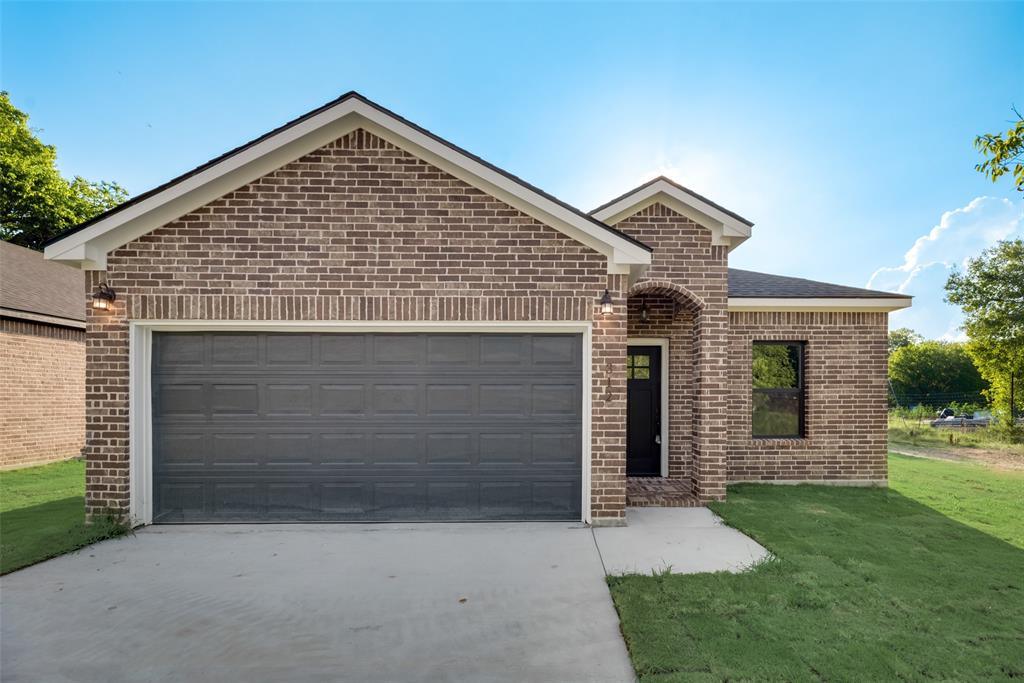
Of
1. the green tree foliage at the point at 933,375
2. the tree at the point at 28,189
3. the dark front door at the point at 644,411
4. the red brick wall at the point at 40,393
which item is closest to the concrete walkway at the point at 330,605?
the dark front door at the point at 644,411

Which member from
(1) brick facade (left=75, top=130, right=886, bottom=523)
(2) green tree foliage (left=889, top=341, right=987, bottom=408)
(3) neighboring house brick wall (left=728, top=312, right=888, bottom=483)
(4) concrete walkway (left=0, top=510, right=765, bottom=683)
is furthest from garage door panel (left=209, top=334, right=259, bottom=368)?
(2) green tree foliage (left=889, top=341, right=987, bottom=408)

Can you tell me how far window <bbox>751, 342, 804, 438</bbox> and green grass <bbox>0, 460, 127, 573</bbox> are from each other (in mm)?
9872

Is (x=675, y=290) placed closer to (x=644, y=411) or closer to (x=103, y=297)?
(x=644, y=411)

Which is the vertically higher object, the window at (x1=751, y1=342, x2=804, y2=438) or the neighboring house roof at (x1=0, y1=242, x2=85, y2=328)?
the neighboring house roof at (x1=0, y1=242, x2=85, y2=328)

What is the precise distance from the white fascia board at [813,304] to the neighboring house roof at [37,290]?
13911 millimetres

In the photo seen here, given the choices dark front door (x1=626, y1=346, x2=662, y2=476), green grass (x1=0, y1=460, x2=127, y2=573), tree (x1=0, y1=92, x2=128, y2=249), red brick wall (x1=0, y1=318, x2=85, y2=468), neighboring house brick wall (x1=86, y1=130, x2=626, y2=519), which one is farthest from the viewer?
tree (x1=0, y1=92, x2=128, y2=249)

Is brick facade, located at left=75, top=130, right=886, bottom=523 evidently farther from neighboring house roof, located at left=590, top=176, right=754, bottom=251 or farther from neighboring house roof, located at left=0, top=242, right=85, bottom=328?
neighboring house roof, located at left=0, top=242, right=85, bottom=328

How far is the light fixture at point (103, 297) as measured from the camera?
572 cm

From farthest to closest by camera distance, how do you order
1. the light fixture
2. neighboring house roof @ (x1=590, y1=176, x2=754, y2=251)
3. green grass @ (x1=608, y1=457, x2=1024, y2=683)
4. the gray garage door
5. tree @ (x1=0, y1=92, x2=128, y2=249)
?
tree @ (x1=0, y1=92, x2=128, y2=249) < neighboring house roof @ (x1=590, y1=176, x2=754, y2=251) < the gray garage door < the light fixture < green grass @ (x1=608, y1=457, x2=1024, y2=683)

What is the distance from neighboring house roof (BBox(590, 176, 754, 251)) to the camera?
7242 mm

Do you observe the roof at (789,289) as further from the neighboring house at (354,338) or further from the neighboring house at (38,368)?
the neighboring house at (38,368)

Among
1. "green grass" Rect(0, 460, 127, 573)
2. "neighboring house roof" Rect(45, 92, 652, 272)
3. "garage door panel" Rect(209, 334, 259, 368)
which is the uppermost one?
"neighboring house roof" Rect(45, 92, 652, 272)

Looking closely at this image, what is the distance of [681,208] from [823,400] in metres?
4.63

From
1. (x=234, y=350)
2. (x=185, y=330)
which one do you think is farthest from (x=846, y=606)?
(x=185, y=330)
